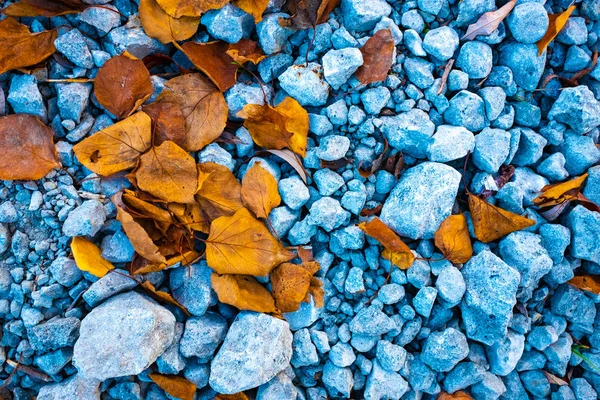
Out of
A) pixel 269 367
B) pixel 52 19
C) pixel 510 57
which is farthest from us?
pixel 510 57

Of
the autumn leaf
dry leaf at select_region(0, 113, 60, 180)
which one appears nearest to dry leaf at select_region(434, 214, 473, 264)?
the autumn leaf

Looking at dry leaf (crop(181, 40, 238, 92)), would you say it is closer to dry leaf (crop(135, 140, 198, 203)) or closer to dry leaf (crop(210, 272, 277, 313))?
dry leaf (crop(135, 140, 198, 203))

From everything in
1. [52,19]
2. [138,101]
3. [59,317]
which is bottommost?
[59,317]

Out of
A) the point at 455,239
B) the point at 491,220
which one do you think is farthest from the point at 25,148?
the point at 491,220

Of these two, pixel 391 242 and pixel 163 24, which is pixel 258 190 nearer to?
pixel 391 242

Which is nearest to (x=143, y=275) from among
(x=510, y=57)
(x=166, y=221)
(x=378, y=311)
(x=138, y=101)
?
(x=166, y=221)

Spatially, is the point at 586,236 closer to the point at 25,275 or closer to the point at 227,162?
the point at 227,162
